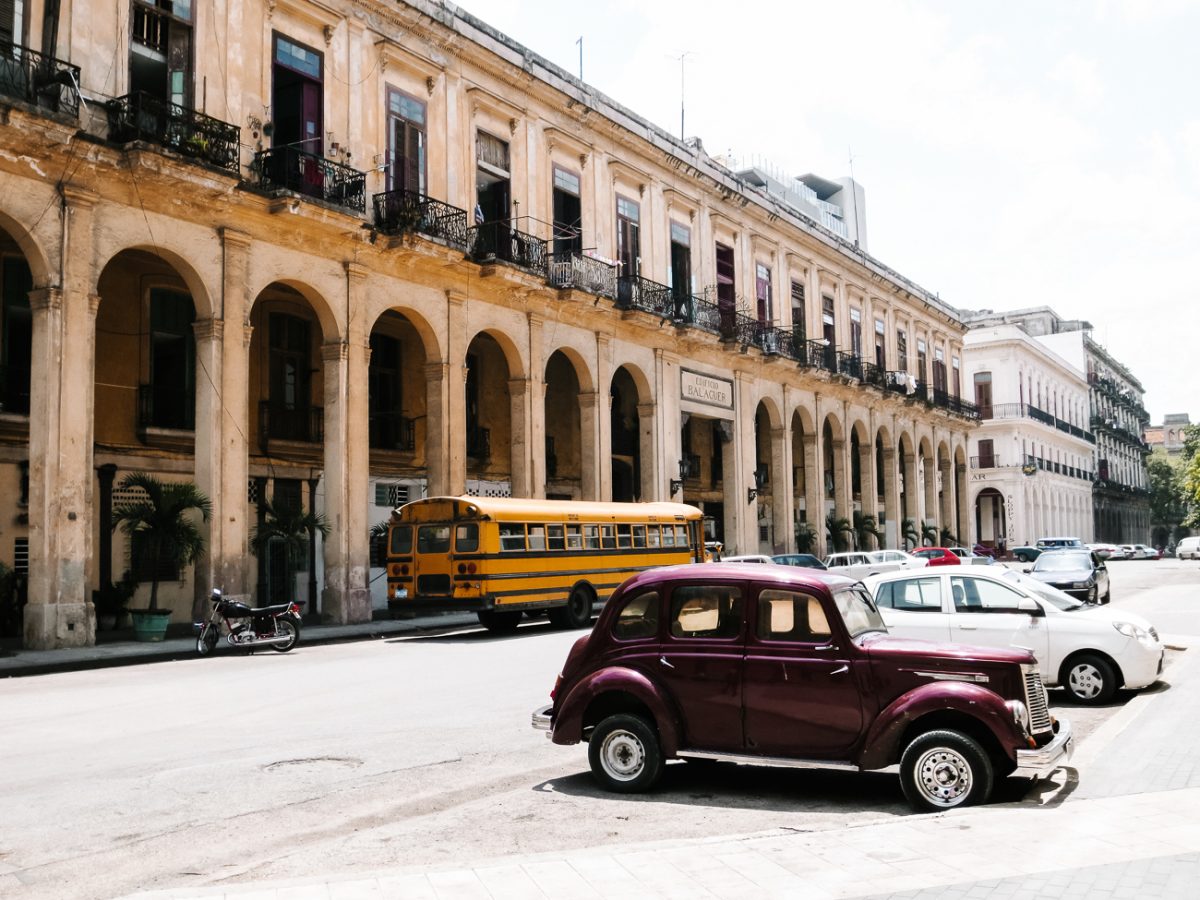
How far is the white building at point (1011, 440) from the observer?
6725 cm

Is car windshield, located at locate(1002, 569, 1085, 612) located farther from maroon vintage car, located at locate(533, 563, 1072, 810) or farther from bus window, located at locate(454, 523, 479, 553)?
bus window, located at locate(454, 523, 479, 553)

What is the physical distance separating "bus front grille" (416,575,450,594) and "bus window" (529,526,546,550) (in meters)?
1.87

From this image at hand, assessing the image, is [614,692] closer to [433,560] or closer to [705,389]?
[433,560]

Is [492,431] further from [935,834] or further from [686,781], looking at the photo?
[935,834]

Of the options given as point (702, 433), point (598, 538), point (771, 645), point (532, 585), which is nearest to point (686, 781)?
point (771, 645)

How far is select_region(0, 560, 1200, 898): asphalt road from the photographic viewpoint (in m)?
6.15

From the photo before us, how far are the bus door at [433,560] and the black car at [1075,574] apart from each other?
1264 centimetres

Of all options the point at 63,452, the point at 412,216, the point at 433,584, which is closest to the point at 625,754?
the point at 433,584

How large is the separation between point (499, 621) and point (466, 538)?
212 centimetres

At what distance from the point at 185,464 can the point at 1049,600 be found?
17.5 metres

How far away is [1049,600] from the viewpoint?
468 inches

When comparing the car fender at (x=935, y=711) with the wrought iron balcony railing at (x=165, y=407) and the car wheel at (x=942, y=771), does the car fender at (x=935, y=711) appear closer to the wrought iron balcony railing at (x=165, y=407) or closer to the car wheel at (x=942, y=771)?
the car wheel at (x=942, y=771)

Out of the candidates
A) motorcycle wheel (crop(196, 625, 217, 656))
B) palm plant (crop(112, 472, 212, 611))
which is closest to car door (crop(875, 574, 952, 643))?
Result: motorcycle wheel (crop(196, 625, 217, 656))

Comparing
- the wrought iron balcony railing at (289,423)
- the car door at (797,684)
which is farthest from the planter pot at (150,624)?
the car door at (797,684)
